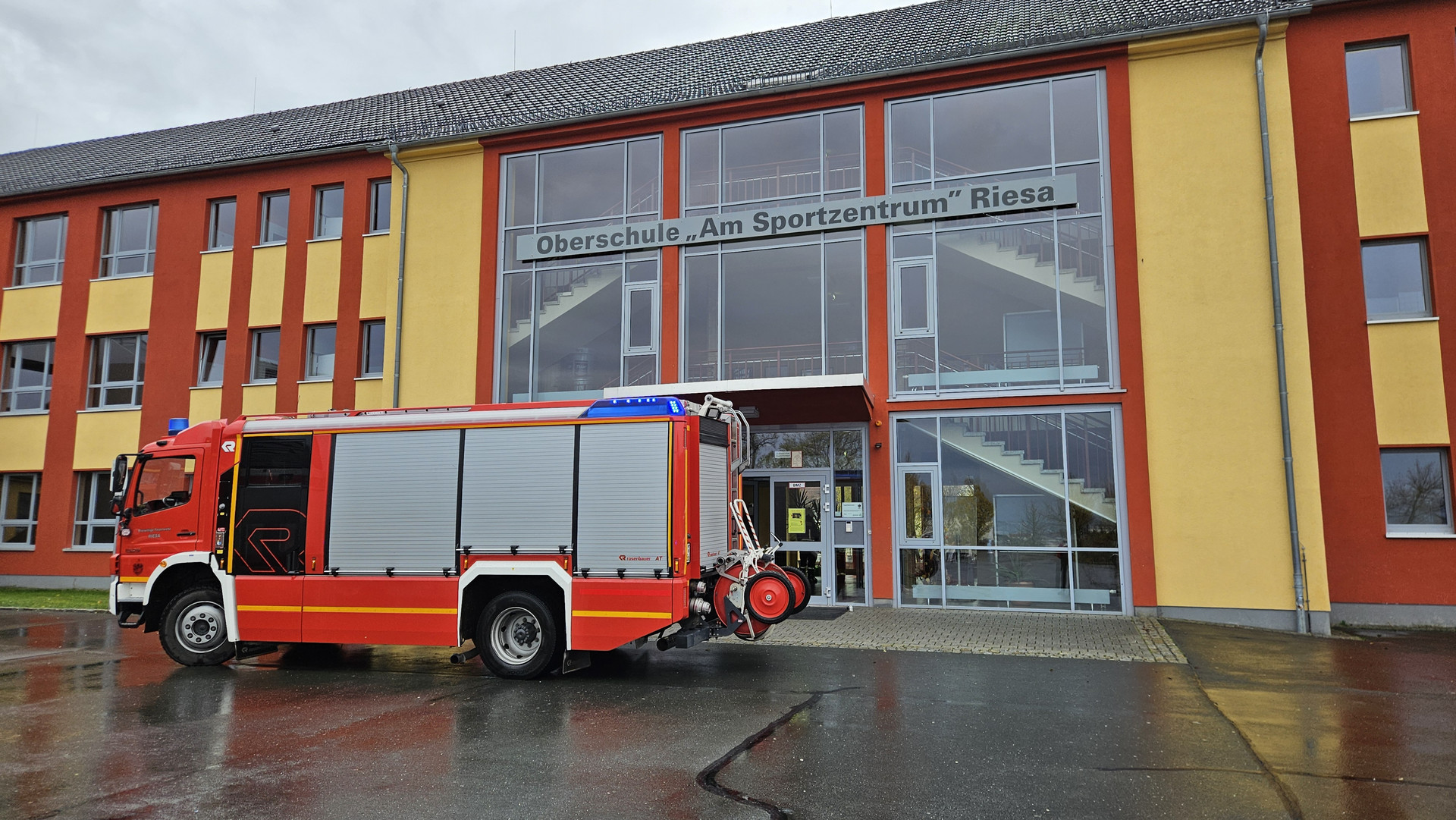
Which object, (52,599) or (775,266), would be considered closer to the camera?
(775,266)

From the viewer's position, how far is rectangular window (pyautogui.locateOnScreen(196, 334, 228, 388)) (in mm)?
18984

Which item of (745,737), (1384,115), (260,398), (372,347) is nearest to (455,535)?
(745,737)

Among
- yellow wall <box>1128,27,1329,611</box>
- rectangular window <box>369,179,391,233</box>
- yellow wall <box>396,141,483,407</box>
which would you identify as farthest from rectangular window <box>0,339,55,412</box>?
yellow wall <box>1128,27,1329,611</box>

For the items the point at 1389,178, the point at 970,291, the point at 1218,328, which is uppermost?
the point at 1389,178

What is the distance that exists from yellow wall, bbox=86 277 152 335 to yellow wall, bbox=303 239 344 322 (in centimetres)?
405

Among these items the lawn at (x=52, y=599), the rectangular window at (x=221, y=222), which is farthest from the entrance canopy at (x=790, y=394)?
the rectangular window at (x=221, y=222)

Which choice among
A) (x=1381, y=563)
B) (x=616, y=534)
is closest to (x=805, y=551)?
(x=616, y=534)

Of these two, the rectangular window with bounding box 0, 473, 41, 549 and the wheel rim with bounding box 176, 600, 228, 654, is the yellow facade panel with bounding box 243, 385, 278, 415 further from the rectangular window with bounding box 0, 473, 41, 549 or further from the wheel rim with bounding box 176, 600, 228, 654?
the wheel rim with bounding box 176, 600, 228, 654

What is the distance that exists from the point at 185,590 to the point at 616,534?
16.5ft

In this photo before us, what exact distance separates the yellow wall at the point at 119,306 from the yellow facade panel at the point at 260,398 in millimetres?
3212

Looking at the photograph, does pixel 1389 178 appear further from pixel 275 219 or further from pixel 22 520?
pixel 22 520

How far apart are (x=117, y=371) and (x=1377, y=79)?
2430cm

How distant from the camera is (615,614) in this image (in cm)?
850

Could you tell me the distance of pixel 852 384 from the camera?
1255 cm
